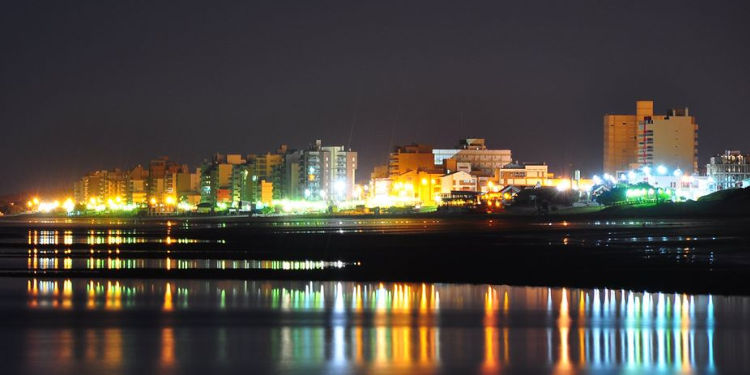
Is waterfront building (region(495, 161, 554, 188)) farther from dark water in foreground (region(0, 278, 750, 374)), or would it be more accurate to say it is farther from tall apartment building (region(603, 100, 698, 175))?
dark water in foreground (region(0, 278, 750, 374))

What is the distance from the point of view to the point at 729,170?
487 ft

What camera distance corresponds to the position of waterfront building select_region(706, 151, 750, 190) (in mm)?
142875

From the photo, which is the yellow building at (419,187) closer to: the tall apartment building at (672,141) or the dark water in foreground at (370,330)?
the tall apartment building at (672,141)

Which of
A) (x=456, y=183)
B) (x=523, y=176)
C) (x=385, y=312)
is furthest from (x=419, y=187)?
(x=385, y=312)

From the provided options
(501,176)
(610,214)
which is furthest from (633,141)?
(610,214)

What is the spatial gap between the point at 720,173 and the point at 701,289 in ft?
397

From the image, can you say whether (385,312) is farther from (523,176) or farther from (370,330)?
(523,176)

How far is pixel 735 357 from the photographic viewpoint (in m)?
21.6

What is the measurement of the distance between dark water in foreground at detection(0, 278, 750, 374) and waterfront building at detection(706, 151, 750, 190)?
116 m

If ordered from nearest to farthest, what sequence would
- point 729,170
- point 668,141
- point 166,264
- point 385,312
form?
point 385,312 < point 166,264 < point 729,170 < point 668,141

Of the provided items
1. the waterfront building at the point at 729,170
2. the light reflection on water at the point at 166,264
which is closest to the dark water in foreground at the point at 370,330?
the light reflection on water at the point at 166,264

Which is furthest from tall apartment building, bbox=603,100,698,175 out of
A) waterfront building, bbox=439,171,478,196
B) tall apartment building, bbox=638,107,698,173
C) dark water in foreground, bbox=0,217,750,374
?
dark water in foreground, bbox=0,217,750,374

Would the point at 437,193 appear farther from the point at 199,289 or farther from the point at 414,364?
the point at 414,364

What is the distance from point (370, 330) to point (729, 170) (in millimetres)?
131215
